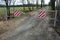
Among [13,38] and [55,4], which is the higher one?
[55,4]

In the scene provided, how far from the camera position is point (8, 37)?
10.5 meters

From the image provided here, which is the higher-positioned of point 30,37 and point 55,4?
point 55,4

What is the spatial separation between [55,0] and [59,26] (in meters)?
8.60

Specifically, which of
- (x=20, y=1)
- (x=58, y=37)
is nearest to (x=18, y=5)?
(x=20, y=1)

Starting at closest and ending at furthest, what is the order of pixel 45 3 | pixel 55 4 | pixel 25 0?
pixel 55 4, pixel 25 0, pixel 45 3

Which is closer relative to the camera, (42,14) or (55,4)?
(42,14)

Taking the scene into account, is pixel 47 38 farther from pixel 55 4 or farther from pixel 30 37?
pixel 55 4

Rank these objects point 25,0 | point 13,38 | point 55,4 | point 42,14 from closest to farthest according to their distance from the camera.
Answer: point 13,38 < point 42,14 < point 55,4 < point 25,0

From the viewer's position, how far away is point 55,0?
73.7 feet

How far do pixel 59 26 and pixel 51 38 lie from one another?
3.99 metres

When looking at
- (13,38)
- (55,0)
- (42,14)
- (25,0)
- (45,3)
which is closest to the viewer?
(13,38)

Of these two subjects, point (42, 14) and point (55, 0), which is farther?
point (55, 0)

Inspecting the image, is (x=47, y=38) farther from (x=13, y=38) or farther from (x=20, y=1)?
(x=20, y=1)

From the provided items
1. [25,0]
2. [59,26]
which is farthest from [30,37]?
[25,0]
